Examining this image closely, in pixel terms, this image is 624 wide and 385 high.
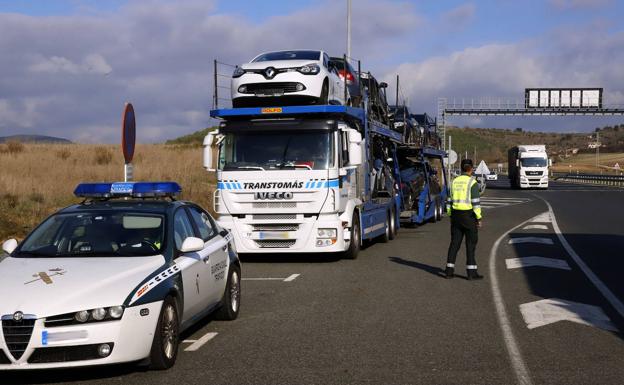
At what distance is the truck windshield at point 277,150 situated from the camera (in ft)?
48.3

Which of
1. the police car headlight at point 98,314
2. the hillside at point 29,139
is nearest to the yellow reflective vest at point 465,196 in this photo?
the police car headlight at point 98,314

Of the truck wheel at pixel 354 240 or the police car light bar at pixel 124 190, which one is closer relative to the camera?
the police car light bar at pixel 124 190

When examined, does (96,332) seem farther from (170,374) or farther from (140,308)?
(170,374)

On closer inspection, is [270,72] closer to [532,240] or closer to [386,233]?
[386,233]

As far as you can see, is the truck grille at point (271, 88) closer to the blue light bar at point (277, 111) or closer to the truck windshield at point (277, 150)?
the blue light bar at point (277, 111)

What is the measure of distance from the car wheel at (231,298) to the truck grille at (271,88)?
6.20m

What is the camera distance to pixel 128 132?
12180 mm

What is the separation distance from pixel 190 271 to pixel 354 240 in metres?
8.25

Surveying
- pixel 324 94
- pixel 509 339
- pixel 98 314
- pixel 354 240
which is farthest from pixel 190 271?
pixel 324 94

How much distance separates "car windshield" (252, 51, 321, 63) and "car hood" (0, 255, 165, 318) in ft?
31.1

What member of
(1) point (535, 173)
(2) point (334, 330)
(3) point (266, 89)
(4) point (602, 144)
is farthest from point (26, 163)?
(4) point (602, 144)

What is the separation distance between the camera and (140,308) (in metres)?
6.45

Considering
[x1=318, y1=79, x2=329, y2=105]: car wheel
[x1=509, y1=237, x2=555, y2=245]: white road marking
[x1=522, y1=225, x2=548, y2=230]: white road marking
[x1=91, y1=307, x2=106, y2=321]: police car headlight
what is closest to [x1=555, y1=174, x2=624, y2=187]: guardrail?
[x1=522, y1=225, x2=548, y2=230]: white road marking

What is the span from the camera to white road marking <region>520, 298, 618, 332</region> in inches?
356
